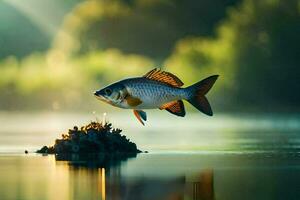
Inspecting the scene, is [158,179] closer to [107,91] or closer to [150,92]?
[150,92]

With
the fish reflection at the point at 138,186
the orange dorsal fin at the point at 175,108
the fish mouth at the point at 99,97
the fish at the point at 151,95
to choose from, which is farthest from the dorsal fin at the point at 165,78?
the fish reflection at the point at 138,186

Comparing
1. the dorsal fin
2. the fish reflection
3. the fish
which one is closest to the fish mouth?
the fish

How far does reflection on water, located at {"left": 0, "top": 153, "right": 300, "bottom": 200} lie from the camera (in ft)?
45.5

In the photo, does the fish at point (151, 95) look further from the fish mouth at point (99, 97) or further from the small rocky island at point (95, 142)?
the small rocky island at point (95, 142)

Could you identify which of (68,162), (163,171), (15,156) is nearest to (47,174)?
(163,171)

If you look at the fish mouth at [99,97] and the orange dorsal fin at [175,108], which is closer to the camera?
the fish mouth at [99,97]

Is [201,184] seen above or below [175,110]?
below

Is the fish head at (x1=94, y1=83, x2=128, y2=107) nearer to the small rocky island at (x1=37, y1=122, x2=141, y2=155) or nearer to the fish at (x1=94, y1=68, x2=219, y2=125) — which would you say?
the fish at (x1=94, y1=68, x2=219, y2=125)

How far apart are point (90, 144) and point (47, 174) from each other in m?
8.81

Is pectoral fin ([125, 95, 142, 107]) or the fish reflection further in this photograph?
the fish reflection

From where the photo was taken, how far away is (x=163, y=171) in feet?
60.0

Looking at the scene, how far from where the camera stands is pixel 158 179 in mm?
16219

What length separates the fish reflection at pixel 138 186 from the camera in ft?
44.0

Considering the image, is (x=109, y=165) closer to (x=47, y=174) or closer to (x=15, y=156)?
(x=47, y=174)
